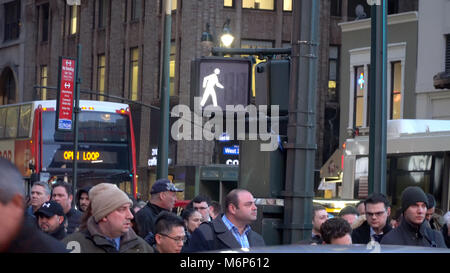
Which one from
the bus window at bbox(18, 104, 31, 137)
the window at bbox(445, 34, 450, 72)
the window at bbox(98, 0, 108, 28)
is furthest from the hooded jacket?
the window at bbox(98, 0, 108, 28)

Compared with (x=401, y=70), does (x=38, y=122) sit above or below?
below

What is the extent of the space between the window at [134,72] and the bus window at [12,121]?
54.9ft

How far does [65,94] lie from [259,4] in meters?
15.0

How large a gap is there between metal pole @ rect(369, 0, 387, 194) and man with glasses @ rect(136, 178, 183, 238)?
17.0 ft

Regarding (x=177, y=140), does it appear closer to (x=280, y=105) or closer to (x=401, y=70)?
(x=401, y=70)

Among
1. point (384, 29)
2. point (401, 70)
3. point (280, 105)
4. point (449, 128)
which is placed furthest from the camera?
point (401, 70)

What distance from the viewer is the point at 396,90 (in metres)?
38.0

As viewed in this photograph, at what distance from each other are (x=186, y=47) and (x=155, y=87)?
11.1ft

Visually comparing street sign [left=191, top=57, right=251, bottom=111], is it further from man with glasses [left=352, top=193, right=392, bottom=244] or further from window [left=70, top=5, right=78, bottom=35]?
window [left=70, top=5, right=78, bottom=35]

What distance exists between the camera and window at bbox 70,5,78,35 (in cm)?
5716

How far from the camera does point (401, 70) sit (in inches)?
1499

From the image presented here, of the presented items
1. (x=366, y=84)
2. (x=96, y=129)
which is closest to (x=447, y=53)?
(x=366, y=84)
